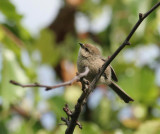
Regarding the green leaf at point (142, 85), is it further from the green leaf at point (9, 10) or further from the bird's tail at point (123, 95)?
the bird's tail at point (123, 95)

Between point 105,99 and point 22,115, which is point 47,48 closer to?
point 105,99

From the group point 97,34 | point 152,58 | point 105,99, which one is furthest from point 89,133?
point 97,34

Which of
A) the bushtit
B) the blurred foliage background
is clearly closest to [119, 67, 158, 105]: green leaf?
the blurred foliage background

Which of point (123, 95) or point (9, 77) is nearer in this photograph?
point (123, 95)

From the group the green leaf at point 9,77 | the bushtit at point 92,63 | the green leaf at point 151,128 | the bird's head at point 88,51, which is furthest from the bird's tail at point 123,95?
the green leaf at point 9,77

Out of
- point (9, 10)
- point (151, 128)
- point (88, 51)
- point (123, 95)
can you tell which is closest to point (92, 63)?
point (88, 51)

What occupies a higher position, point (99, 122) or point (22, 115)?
point (99, 122)

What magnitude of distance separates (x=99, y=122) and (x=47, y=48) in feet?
3.60

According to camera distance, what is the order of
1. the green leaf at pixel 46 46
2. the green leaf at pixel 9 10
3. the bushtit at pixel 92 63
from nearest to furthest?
the bushtit at pixel 92 63
the green leaf at pixel 9 10
the green leaf at pixel 46 46

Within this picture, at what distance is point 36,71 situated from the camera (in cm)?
445

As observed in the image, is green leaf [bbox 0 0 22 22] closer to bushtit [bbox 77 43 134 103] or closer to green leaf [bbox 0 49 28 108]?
green leaf [bbox 0 49 28 108]

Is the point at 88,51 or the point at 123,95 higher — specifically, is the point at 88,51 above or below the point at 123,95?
above

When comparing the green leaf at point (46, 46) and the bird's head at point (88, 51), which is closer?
the bird's head at point (88, 51)

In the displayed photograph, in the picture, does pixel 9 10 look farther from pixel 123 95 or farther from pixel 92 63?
pixel 92 63
